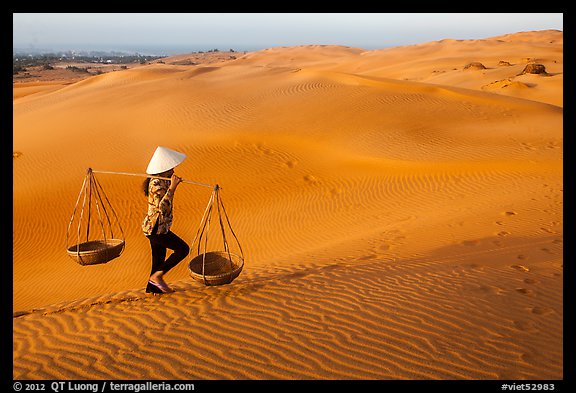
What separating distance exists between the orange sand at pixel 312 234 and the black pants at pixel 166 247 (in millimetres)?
521

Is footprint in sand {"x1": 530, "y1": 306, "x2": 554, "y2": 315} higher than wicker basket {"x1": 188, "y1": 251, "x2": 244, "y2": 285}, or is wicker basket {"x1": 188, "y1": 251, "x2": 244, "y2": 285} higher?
wicker basket {"x1": 188, "y1": 251, "x2": 244, "y2": 285}

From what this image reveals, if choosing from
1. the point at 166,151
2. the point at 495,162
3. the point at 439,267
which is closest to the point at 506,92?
the point at 495,162

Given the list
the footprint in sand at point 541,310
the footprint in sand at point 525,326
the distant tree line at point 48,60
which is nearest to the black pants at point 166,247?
the footprint in sand at point 525,326

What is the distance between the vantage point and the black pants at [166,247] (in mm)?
5738

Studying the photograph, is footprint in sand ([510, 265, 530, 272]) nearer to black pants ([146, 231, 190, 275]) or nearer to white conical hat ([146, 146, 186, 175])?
black pants ([146, 231, 190, 275])

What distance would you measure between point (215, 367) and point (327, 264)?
138 inches

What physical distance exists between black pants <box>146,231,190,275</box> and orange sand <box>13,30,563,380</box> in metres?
0.52

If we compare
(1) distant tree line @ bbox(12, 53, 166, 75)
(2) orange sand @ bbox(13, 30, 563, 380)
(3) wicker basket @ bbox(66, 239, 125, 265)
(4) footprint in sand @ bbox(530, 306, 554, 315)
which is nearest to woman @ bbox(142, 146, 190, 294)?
(2) orange sand @ bbox(13, 30, 563, 380)

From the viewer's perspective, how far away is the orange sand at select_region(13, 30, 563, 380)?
4422mm

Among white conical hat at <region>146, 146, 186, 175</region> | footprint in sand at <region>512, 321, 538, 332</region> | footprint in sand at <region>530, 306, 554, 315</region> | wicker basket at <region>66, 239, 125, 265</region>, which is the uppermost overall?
white conical hat at <region>146, 146, 186, 175</region>

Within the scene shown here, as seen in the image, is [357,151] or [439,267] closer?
[439,267]

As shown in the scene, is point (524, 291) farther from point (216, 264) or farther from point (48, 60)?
point (48, 60)

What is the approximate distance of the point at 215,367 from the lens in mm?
4191
